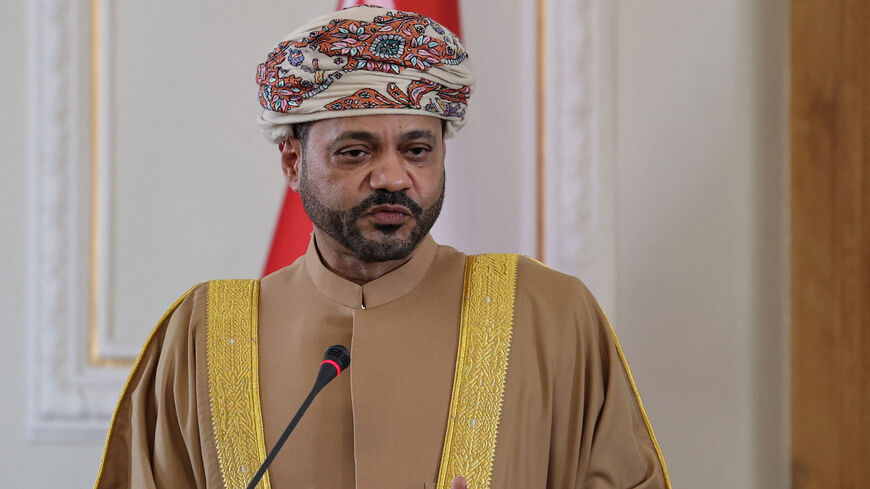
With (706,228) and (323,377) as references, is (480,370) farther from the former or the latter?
(706,228)

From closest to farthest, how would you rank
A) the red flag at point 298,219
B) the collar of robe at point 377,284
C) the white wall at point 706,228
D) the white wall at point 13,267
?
the collar of robe at point 377,284, the white wall at point 706,228, the red flag at point 298,219, the white wall at point 13,267

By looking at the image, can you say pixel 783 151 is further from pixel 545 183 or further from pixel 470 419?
pixel 470 419

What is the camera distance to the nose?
1667 millimetres

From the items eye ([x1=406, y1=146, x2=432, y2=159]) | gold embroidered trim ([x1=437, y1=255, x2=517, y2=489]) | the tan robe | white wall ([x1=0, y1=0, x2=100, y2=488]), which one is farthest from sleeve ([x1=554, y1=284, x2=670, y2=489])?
white wall ([x1=0, y1=0, x2=100, y2=488])

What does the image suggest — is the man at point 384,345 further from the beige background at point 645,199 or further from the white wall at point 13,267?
the white wall at point 13,267

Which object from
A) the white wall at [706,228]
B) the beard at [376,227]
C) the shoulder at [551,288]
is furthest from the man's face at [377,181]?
the white wall at [706,228]

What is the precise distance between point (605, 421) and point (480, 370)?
0.26 m

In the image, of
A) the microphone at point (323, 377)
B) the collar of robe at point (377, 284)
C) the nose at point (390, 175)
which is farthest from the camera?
the collar of robe at point (377, 284)

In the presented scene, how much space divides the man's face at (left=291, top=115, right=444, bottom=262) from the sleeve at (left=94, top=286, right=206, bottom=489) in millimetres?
417

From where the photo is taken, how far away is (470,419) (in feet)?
5.62

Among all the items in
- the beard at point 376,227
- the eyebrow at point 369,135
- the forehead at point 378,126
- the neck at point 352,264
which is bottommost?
the neck at point 352,264

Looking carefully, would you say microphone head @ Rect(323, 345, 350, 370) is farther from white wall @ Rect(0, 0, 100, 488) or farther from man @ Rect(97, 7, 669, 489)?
white wall @ Rect(0, 0, 100, 488)

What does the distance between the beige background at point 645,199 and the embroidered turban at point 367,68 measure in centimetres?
76

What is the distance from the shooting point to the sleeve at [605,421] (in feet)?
5.60
